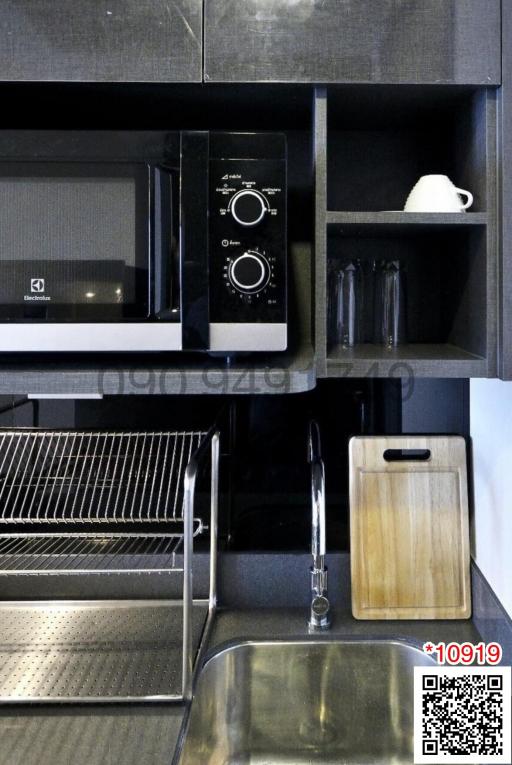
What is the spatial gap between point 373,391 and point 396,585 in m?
0.36

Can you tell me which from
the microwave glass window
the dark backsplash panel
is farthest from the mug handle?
the microwave glass window

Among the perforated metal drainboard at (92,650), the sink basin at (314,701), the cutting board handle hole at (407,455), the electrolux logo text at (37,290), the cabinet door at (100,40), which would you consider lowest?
the sink basin at (314,701)

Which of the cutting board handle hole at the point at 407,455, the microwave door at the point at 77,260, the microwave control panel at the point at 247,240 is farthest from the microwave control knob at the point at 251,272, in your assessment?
the cutting board handle hole at the point at 407,455

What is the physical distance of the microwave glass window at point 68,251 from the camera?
914mm

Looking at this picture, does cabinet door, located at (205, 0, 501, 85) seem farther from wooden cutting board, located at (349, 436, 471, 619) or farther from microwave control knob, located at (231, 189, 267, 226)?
wooden cutting board, located at (349, 436, 471, 619)

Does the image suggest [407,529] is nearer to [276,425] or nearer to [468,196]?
[276,425]

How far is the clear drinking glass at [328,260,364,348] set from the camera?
118 centimetres

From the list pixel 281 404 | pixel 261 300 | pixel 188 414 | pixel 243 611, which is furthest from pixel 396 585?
pixel 261 300

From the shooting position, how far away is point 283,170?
0.90 m

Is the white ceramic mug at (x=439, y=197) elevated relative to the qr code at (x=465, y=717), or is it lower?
elevated

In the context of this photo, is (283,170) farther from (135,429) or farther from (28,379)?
(135,429)

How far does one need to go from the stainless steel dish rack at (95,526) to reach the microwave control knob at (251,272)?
0.33 m

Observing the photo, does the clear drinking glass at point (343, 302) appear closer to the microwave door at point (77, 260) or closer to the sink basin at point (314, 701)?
the microwave door at point (77, 260)

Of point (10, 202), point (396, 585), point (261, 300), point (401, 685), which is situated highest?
point (10, 202)
